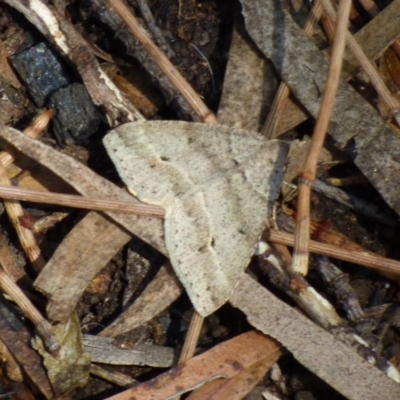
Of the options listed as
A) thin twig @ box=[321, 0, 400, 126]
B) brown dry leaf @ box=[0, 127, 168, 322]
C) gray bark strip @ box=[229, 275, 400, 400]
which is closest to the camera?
gray bark strip @ box=[229, 275, 400, 400]

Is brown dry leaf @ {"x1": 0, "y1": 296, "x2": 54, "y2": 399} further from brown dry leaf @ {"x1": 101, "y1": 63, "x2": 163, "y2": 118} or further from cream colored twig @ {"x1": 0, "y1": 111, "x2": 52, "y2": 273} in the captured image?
Answer: brown dry leaf @ {"x1": 101, "y1": 63, "x2": 163, "y2": 118}

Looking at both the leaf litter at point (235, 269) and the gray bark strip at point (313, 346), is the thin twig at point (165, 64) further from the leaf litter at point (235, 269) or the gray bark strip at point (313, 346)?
the gray bark strip at point (313, 346)

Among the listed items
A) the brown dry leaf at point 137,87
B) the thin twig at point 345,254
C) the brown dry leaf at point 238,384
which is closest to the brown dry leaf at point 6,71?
the brown dry leaf at point 137,87

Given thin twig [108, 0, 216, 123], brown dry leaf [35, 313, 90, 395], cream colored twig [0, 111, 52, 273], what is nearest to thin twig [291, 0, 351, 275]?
thin twig [108, 0, 216, 123]

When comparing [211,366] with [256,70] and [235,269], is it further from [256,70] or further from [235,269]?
[256,70]

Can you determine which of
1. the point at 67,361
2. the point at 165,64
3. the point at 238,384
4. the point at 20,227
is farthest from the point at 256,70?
the point at 67,361
